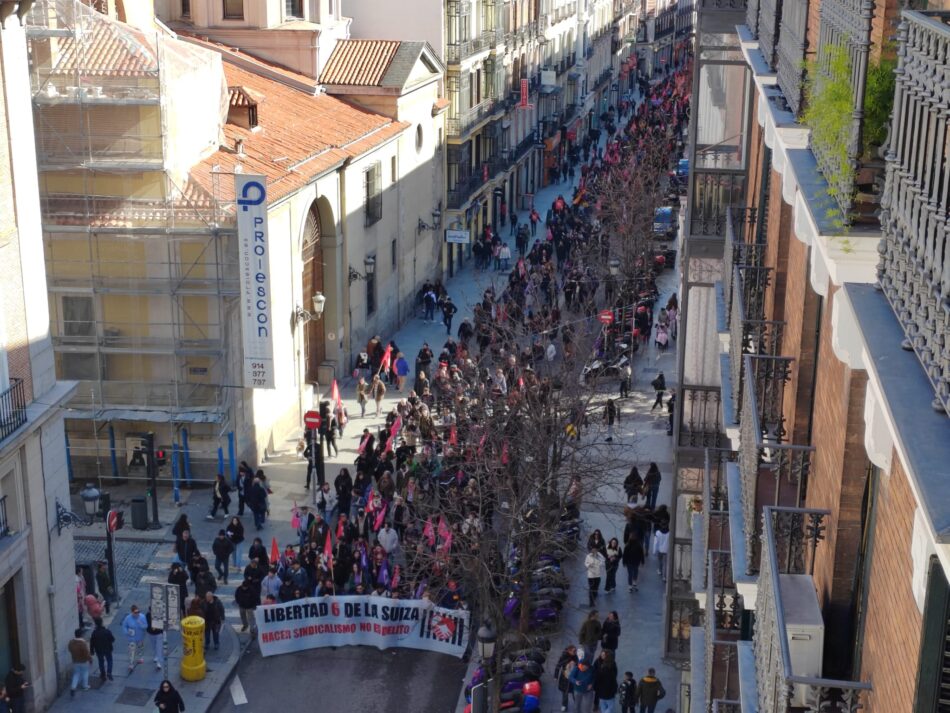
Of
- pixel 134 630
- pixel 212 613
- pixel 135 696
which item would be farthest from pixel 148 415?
pixel 135 696

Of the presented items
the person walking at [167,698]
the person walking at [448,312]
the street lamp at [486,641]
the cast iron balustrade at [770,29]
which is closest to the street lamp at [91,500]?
the person walking at [167,698]

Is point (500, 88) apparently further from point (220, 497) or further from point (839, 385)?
point (839, 385)

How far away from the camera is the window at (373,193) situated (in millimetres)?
39269

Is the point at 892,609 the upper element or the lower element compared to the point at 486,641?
upper

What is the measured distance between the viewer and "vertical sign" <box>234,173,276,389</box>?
2719 centimetres

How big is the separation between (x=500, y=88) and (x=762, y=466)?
147 ft

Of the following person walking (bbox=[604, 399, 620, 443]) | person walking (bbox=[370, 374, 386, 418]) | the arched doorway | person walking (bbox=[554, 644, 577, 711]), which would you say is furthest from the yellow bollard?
the arched doorway

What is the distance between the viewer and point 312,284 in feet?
118

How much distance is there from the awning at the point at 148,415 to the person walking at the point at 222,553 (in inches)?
175

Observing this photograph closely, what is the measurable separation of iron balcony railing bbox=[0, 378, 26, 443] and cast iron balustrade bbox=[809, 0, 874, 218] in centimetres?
1394

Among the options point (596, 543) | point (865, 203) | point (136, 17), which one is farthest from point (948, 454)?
point (136, 17)

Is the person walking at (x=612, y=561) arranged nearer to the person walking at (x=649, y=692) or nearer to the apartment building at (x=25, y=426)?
the person walking at (x=649, y=692)

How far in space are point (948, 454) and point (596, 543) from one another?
19.3 m

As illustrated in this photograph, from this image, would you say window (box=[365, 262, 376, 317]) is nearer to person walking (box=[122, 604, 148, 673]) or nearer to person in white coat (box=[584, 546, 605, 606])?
person in white coat (box=[584, 546, 605, 606])
